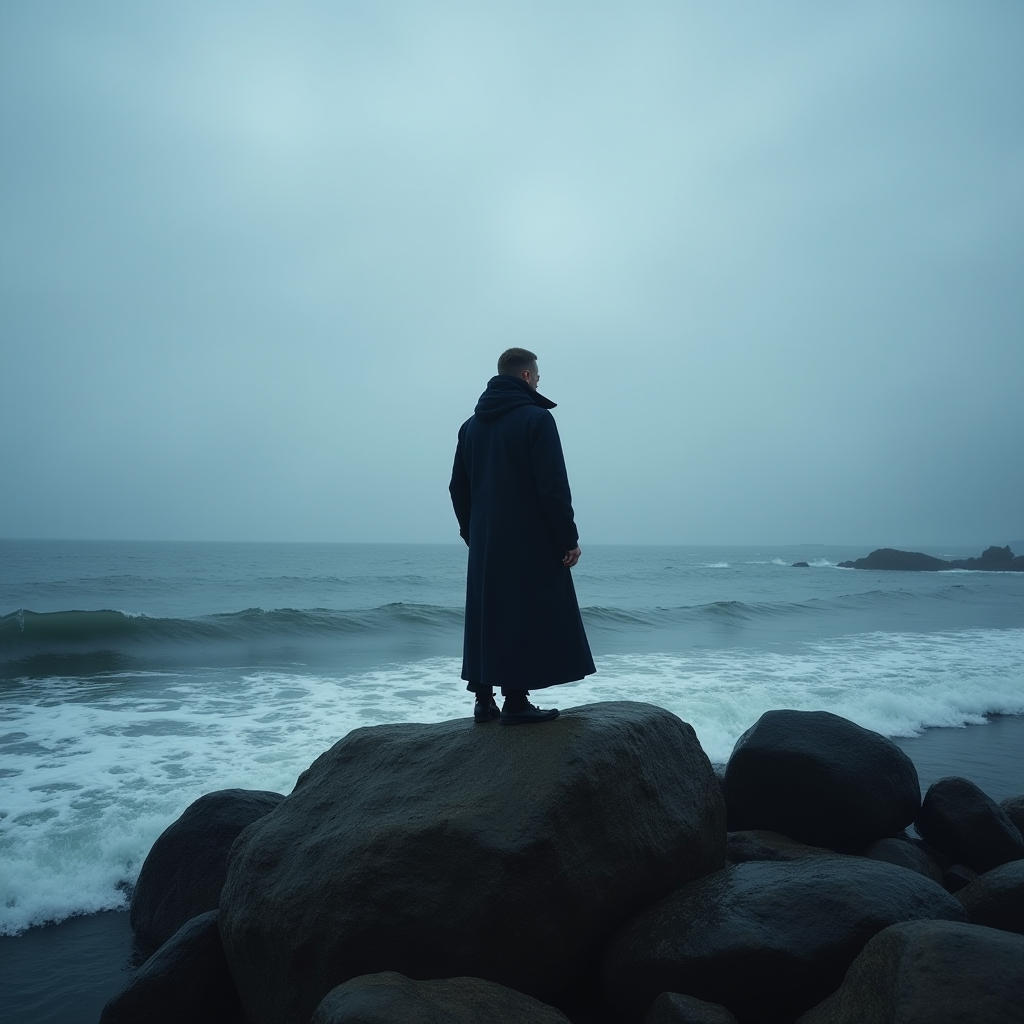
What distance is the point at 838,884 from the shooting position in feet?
9.92

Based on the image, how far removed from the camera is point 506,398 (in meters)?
4.12

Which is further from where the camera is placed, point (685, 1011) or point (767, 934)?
point (767, 934)

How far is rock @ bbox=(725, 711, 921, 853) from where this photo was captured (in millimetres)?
5078

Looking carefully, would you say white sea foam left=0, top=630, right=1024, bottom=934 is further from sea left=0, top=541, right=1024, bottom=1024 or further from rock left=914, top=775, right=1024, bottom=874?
rock left=914, top=775, right=1024, bottom=874

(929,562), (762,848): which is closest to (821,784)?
(762,848)

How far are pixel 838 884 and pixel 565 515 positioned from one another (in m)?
2.06

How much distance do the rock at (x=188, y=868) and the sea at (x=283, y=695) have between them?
0.91ft

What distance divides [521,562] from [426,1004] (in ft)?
6.73

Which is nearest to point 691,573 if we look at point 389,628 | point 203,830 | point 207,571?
point 207,571

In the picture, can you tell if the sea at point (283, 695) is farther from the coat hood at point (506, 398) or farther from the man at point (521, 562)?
the coat hood at point (506, 398)

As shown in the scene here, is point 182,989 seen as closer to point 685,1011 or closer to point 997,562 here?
point 685,1011

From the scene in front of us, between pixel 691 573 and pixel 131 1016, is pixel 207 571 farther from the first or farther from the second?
pixel 131 1016

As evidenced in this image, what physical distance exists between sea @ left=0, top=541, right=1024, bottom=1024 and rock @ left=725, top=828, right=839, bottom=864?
3573 millimetres

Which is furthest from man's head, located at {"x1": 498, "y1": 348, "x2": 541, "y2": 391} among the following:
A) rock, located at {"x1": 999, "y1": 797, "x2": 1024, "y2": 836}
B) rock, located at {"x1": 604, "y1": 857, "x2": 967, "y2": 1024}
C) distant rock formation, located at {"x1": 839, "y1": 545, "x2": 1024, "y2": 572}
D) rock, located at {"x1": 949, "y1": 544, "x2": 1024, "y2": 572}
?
rock, located at {"x1": 949, "y1": 544, "x2": 1024, "y2": 572}
